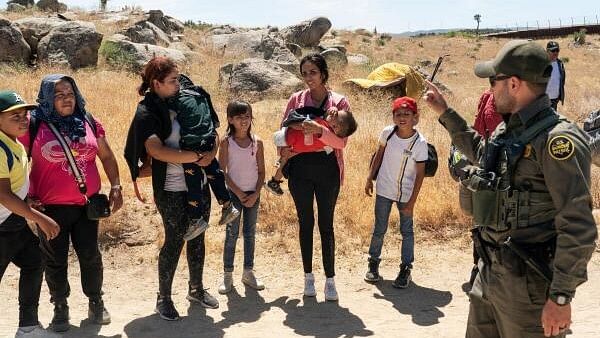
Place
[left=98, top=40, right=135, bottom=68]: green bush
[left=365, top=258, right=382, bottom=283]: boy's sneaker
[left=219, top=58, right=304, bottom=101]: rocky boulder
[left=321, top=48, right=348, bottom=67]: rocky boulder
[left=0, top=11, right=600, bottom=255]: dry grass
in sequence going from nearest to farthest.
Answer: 1. [left=365, top=258, right=382, bottom=283]: boy's sneaker
2. [left=0, top=11, right=600, bottom=255]: dry grass
3. [left=219, top=58, right=304, bottom=101]: rocky boulder
4. [left=98, top=40, right=135, bottom=68]: green bush
5. [left=321, top=48, right=348, bottom=67]: rocky boulder

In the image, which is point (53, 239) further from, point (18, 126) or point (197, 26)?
point (197, 26)

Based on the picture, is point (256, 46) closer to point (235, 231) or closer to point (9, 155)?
point (235, 231)

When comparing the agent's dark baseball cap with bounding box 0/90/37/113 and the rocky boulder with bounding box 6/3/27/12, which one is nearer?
the agent's dark baseball cap with bounding box 0/90/37/113

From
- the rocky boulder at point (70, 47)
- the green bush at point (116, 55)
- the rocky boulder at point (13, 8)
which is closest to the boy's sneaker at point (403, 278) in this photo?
the green bush at point (116, 55)

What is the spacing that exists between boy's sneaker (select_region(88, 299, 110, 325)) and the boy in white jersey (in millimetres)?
2345

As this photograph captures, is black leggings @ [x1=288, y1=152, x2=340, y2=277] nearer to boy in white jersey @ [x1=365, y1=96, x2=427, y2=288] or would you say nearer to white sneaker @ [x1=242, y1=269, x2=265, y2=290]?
boy in white jersey @ [x1=365, y1=96, x2=427, y2=288]

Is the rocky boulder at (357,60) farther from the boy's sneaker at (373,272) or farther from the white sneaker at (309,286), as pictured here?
the white sneaker at (309,286)

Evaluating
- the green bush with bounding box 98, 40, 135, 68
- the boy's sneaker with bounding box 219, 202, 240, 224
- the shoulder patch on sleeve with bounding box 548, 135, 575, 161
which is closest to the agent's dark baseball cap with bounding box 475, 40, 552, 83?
the shoulder patch on sleeve with bounding box 548, 135, 575, 161

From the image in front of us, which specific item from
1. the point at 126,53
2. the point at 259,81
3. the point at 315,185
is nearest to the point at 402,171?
the point at 315,185

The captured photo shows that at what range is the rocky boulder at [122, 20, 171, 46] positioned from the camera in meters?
19.3

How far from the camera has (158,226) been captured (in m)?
→ 6.37

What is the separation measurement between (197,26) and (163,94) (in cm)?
2661

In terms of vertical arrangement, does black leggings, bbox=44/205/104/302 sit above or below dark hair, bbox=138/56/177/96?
below

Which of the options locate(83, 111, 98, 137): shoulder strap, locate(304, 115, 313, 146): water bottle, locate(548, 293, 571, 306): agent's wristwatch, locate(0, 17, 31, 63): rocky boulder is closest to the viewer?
locate(548, 293, 571, 306): agent's wristwatch
